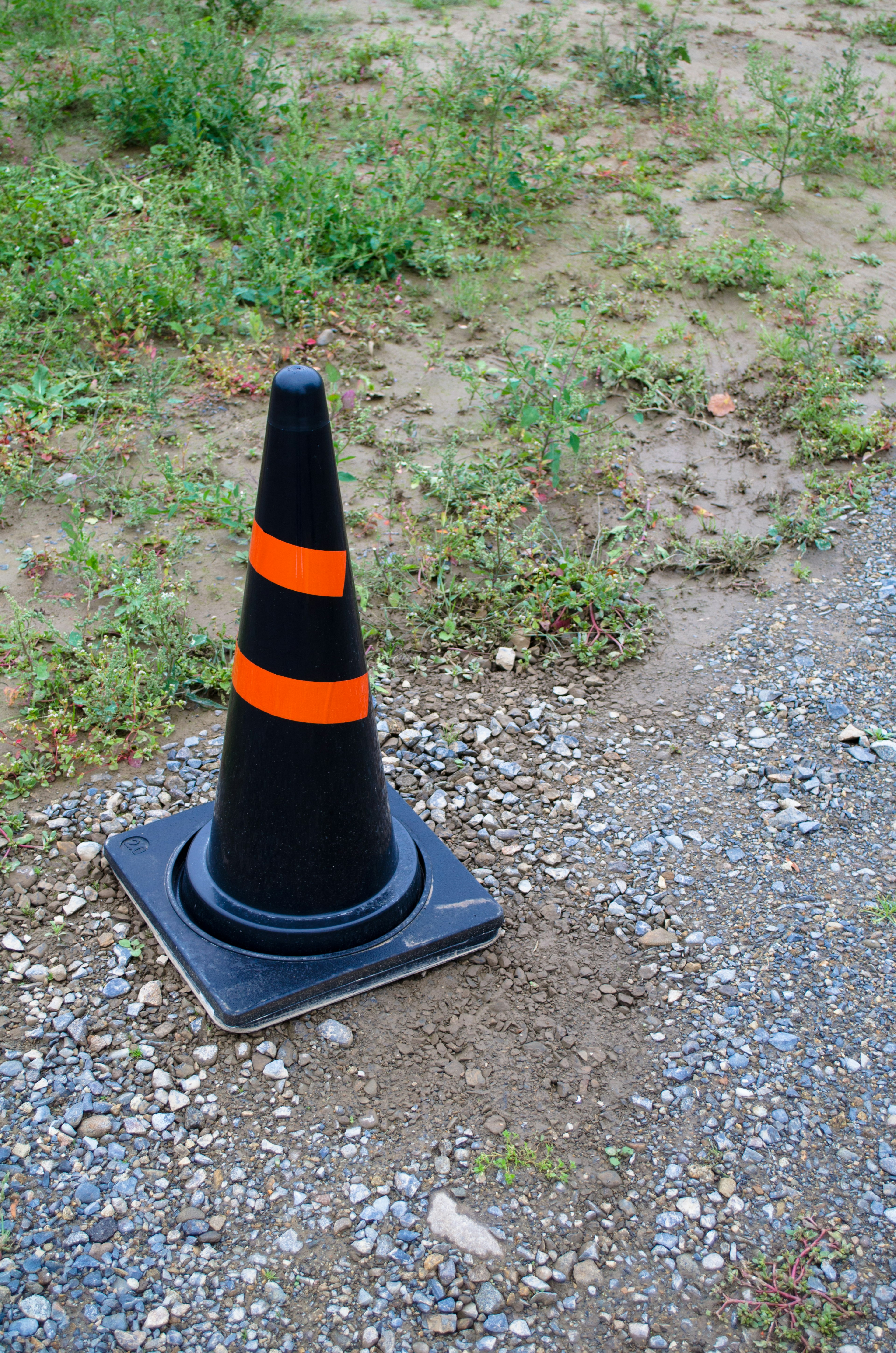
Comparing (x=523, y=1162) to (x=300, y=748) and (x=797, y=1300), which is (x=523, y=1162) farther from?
(x=300, y=748)

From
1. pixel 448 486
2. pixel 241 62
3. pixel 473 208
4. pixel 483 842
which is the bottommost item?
pixel 483 842

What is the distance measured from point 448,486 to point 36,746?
5.85 ft

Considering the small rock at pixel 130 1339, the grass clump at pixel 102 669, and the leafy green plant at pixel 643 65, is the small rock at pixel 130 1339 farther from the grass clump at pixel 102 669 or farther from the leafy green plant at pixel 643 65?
the leafy green plant at pixel 643 65

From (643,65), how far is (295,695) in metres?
7.13

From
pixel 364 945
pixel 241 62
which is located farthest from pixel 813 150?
pixel 364 945

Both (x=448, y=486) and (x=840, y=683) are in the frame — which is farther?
(x=448, y=486)

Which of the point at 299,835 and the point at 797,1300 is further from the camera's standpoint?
the point at 299,835

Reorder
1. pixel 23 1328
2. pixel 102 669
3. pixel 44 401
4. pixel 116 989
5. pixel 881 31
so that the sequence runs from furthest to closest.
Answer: pixel 881 31 < pixel 44 401 < pixel 102 669 < pixel 116 989 < pixel 23 1328

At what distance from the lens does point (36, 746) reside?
3.18 meters

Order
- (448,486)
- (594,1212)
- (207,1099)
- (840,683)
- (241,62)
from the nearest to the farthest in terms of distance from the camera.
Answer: (594,1212)
(207,1099)
(840,683)
(448,486)
(241,62)

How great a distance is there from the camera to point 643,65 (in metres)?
7.68

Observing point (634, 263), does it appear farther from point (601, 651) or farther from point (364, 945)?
point (364, 945)

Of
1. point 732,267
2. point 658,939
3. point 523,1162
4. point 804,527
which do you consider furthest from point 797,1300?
point 732,267

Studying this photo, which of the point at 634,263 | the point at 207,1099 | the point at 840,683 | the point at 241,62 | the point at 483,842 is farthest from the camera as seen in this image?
the point at 241,62
